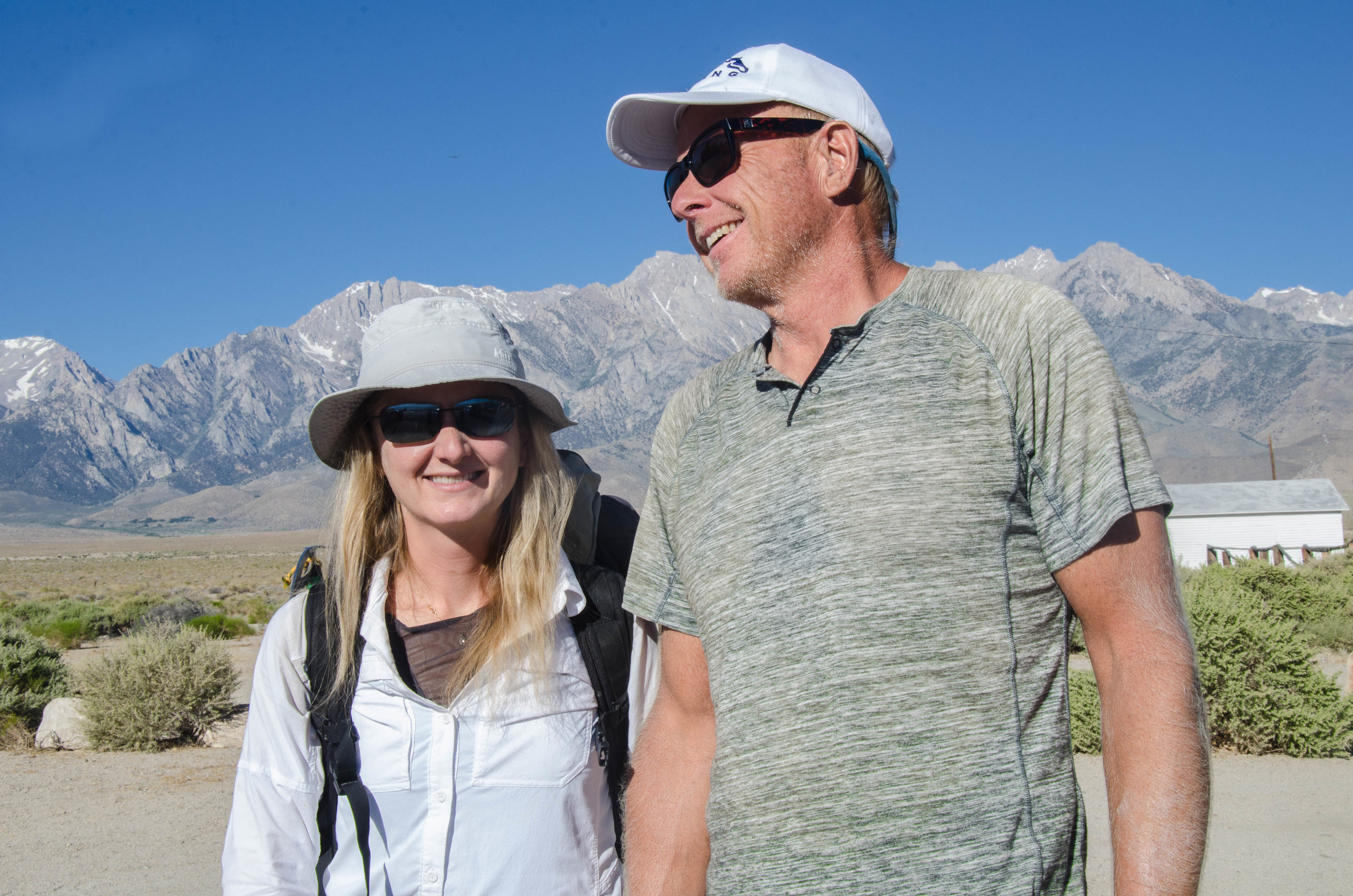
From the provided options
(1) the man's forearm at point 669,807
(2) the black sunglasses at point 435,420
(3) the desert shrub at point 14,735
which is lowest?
(3) the desert shrub at point 14,735

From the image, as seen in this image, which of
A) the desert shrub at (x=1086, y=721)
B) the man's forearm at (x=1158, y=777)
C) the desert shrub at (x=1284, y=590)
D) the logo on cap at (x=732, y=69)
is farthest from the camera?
the desert shrub at (x=1284, y=590)

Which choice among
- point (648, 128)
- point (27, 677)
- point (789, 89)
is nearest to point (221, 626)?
point (27, 677)

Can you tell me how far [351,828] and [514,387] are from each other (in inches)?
46.0

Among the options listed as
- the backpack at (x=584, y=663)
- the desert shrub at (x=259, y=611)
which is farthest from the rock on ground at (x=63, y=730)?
the desert shrub at (x=259, y=611)

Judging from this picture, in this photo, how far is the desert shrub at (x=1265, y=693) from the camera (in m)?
8.63

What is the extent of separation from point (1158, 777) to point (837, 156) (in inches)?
51.2

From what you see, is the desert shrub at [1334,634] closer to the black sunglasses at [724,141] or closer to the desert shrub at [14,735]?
the black sunglasses at [724,141]

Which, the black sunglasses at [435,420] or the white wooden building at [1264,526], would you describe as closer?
the black sunglasses at [435,420]

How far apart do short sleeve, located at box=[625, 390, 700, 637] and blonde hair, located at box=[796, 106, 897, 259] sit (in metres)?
0.56

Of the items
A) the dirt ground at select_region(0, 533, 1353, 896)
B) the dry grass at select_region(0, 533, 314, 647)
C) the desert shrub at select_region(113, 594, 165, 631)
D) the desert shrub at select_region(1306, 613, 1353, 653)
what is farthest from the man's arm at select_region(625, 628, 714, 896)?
the desert shrub at select_region(113, 594, 165, 631)

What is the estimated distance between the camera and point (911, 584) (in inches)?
63.6

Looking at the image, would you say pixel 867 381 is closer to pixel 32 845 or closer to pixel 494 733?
pixel 494 733

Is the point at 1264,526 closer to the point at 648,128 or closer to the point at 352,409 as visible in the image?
the point at 648,128

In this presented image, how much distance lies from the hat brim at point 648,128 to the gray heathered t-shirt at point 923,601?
76 centimetres
